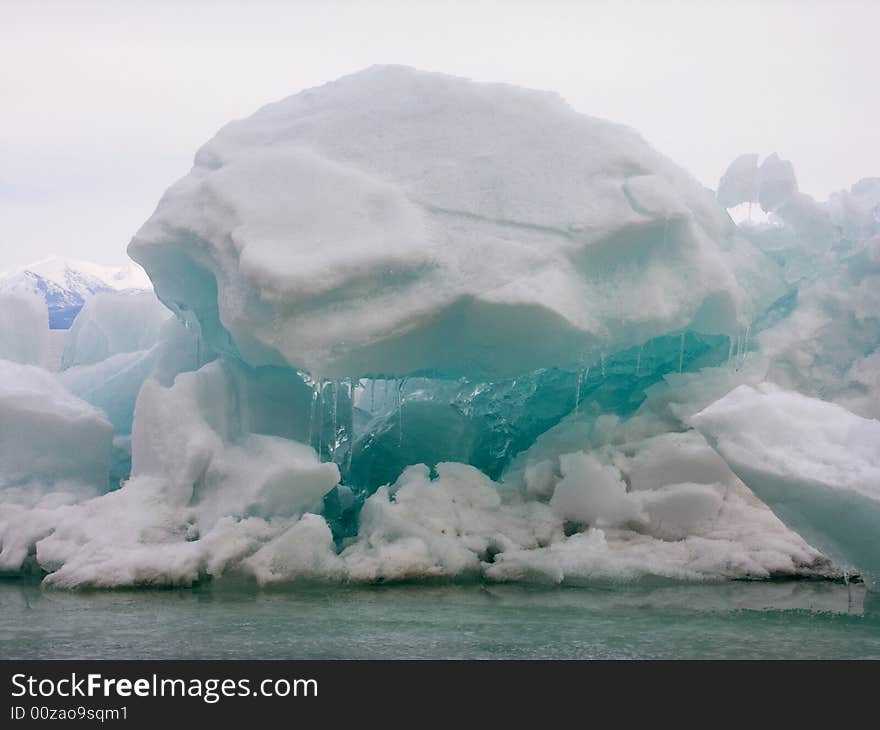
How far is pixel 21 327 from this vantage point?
9258mm

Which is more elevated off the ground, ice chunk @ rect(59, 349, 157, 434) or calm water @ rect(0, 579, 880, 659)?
ice chunk @ rect(59, 349, 157, 434)

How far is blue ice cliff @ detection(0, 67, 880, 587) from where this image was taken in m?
5.83

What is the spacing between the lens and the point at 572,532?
261 inches

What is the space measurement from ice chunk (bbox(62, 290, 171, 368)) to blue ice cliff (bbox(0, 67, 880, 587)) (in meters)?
2.27

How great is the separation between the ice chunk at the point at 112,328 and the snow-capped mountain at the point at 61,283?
2.89 m

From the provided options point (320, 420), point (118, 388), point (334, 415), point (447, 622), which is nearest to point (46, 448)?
point (118, 388)

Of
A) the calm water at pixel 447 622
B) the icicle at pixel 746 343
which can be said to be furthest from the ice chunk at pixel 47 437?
the icicle at pixel 746 343

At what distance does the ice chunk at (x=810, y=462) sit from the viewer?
4660mm

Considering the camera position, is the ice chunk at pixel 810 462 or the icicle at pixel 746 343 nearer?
the ice chunk at pixel 810 462

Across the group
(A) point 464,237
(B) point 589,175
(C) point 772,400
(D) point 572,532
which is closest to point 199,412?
(A) point 464,237

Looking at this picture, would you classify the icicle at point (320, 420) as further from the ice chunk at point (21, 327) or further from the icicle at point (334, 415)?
the ice chunk at point (21, 327)

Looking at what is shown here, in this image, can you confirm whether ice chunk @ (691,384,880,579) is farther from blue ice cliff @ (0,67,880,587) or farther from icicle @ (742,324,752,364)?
icicle @ (742,324,752,364)

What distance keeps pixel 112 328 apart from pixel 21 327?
131cm

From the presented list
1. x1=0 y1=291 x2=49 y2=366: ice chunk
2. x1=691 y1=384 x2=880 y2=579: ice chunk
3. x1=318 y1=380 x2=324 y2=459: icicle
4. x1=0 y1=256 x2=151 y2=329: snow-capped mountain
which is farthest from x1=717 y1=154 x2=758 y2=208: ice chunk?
x1=0 y1=256 x2=151 y2=329: snow-capped mountain
